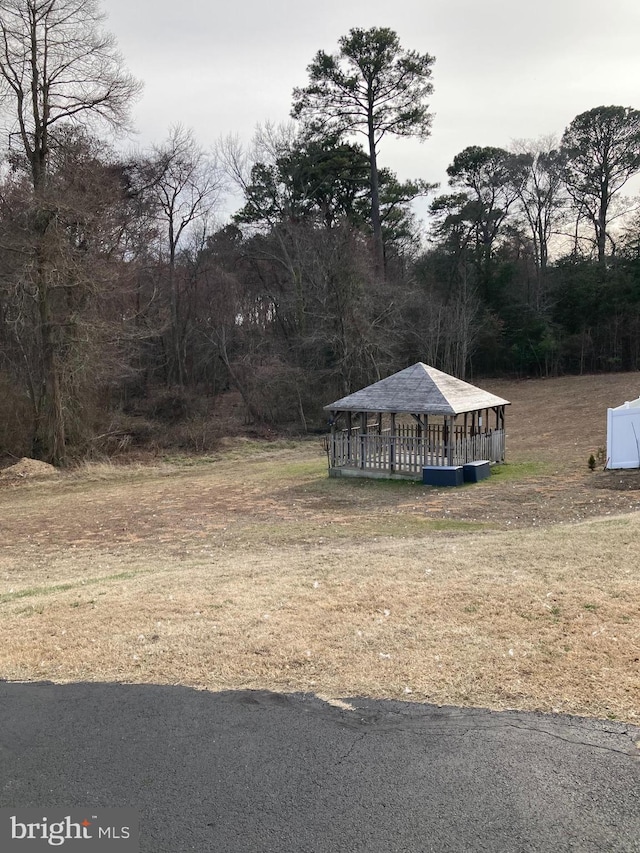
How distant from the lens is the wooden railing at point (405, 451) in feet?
56.0

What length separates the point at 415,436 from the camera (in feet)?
59.4

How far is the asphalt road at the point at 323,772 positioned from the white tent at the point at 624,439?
12863mm

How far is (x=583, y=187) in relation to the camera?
41.1m

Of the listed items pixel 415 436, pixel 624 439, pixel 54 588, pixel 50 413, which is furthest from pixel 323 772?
pixel 50 413

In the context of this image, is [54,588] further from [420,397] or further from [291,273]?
[291,273]

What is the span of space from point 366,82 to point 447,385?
2663 centimetres

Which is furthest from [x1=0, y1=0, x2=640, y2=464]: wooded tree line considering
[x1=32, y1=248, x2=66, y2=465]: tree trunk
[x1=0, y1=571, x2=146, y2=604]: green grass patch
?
[x1=0, y1=571, x2=146, y2=604]: green grass patch

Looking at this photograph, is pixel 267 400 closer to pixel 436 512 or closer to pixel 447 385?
pixel 447 385

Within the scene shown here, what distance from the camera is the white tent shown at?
1554cm

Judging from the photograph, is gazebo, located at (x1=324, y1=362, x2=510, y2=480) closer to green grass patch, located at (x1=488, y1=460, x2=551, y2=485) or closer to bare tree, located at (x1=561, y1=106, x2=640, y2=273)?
green grass patch, located at (x1=488, y1=460, x2=551, y2=485)

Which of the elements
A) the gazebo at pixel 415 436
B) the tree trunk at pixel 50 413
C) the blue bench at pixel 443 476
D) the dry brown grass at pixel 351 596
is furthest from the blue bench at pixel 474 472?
the tree trunk at pixel 50 413

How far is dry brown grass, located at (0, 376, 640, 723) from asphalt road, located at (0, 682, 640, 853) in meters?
0.33

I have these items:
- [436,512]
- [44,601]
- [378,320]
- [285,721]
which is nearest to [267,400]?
[378,320]

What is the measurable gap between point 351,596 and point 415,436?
469 inches
